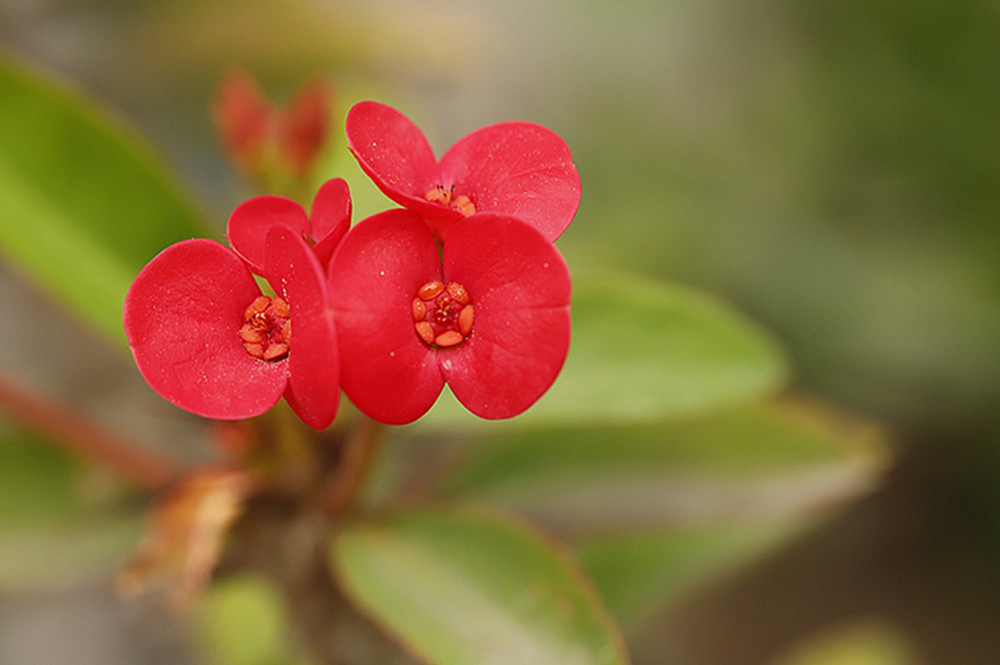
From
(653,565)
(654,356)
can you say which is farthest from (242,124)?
(653,565)

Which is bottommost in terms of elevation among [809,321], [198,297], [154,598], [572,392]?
[154,598]

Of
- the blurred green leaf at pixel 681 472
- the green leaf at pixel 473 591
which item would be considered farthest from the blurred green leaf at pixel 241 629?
the green leaf at pixel 473 591

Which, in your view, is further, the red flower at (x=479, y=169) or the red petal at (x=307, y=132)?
the red petal at (x=307, y=132)

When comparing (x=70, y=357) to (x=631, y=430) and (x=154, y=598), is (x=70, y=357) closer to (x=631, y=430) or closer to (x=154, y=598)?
(x=154, y=598)

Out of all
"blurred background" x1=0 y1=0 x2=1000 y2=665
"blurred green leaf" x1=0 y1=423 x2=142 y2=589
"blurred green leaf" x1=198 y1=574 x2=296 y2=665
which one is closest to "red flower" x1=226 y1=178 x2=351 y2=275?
"blurred green leaf" x1=0 y1=423 x2=142 y2=589

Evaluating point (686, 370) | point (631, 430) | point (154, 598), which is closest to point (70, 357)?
point (154, 598)

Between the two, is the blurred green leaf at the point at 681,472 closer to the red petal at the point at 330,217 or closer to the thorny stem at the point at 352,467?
the thorny stem at the point at 352,467

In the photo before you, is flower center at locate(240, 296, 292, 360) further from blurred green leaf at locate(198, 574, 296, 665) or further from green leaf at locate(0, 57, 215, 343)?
blurred green leaf at locate(198, 574, 296, 665)

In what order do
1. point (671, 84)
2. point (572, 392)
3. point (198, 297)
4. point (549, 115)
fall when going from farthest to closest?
point (549, 115) < point (671, 84) < point (572, 392) < point (198, 297)
